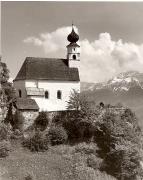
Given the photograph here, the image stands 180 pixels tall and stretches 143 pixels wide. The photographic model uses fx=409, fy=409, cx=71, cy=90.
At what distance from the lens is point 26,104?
5981 centimetres

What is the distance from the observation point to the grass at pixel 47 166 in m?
49.3

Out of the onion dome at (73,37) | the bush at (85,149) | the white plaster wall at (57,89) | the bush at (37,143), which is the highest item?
the onion dome at (73,37)

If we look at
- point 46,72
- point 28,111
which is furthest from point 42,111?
point 46,72

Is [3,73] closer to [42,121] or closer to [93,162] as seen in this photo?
[42,121]

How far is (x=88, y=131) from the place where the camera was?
195 feet

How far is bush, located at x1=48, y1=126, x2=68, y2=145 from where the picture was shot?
56750mm

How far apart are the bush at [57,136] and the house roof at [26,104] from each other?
474 cm

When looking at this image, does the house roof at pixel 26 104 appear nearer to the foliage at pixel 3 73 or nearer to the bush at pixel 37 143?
the foliage at pixel 3 73

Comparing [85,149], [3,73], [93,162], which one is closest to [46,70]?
[3,73]

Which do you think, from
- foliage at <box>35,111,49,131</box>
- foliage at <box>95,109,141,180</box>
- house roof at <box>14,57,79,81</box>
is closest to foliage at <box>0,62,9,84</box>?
house roof at <box>14,57,79,81</box>

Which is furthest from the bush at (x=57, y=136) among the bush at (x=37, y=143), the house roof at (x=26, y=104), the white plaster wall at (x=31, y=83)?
the white plaster wall at (x=31, y=83)

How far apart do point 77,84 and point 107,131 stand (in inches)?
570

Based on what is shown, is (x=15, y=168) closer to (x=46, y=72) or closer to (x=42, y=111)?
(x=42, y=111)

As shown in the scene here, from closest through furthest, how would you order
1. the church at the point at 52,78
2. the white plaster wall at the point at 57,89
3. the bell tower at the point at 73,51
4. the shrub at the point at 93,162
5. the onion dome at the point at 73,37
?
the shrub at the point at 93,162 < the church at the point at 52,78 < the white plaster wall at the point at 57,89 < the onion dome at the point at 73,37 < the bell tower at the point at 73,51
